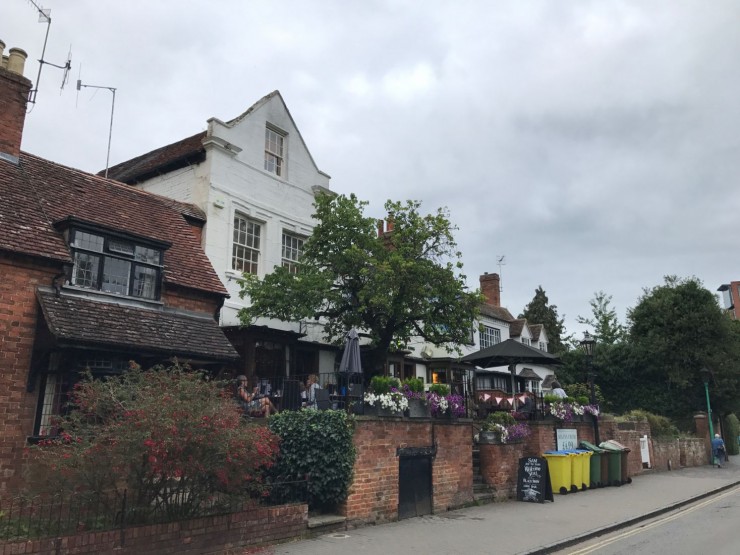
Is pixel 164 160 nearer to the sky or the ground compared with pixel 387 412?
nearer to the sky

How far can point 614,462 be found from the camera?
1827 cm

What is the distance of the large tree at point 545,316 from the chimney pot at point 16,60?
47.0 metres

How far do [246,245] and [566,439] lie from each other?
37.1ft

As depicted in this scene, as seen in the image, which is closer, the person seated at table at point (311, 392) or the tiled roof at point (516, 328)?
the person seated at table at point (311, 392)

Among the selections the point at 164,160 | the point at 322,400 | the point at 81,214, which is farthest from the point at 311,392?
the point at 164,160

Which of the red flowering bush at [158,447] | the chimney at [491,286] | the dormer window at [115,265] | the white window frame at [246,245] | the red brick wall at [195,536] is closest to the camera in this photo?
the red brick wall at [195,536]

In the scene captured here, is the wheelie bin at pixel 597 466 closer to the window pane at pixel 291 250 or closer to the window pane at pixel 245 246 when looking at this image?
the window pane at pixel 291 250

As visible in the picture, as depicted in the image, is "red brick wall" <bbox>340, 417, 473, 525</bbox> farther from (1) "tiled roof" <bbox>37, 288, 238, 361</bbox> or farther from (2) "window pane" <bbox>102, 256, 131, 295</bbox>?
(2) "window pane" <bbox>102, 256, 131, 295</bbox>

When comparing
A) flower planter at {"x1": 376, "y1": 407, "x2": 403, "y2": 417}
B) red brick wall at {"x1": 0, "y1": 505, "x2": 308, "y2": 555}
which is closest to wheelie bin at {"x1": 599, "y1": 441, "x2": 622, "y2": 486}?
flower planter at {"x1": 376, "y1": 407, "x2": 403, "y2": 417}

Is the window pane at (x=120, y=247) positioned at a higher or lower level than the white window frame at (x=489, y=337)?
lower

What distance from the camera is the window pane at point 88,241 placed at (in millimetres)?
11812

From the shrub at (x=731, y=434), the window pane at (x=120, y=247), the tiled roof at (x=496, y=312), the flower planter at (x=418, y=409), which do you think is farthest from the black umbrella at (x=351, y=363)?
the shrub at (x=731, y=434)

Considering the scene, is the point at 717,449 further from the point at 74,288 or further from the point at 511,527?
the point at 74,288

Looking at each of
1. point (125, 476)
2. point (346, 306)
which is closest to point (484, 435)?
point (346, 306)
